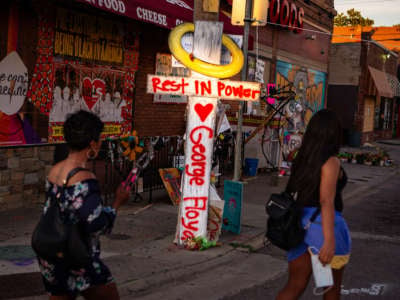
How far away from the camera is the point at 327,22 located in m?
21.3

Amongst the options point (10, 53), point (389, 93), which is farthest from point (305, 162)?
point (389, 93)

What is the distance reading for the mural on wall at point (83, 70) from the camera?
826 centimetres

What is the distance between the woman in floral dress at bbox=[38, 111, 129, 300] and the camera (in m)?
3.04

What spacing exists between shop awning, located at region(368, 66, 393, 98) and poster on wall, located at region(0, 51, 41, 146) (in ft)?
76.8

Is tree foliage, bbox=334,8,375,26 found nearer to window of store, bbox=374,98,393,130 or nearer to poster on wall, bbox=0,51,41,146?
window of store, bbox=374,98,393,130

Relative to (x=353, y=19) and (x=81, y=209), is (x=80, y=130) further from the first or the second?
(x=353, y=19)

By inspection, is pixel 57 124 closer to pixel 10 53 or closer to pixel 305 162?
pixel 10 53

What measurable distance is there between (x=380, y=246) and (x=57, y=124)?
554 centimetres

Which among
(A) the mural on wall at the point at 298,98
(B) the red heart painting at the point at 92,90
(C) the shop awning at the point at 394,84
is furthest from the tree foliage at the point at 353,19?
(B) the red heart painting at the point at 92,90

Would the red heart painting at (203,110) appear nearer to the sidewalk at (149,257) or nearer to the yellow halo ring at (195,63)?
the yellow halo ring at (195,63)

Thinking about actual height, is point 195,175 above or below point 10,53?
below

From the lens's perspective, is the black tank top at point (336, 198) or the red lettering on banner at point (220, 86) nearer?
the black tank top at point (336, 198)

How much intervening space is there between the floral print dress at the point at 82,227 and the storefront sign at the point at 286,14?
1313cm

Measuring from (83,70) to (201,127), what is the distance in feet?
11.1
